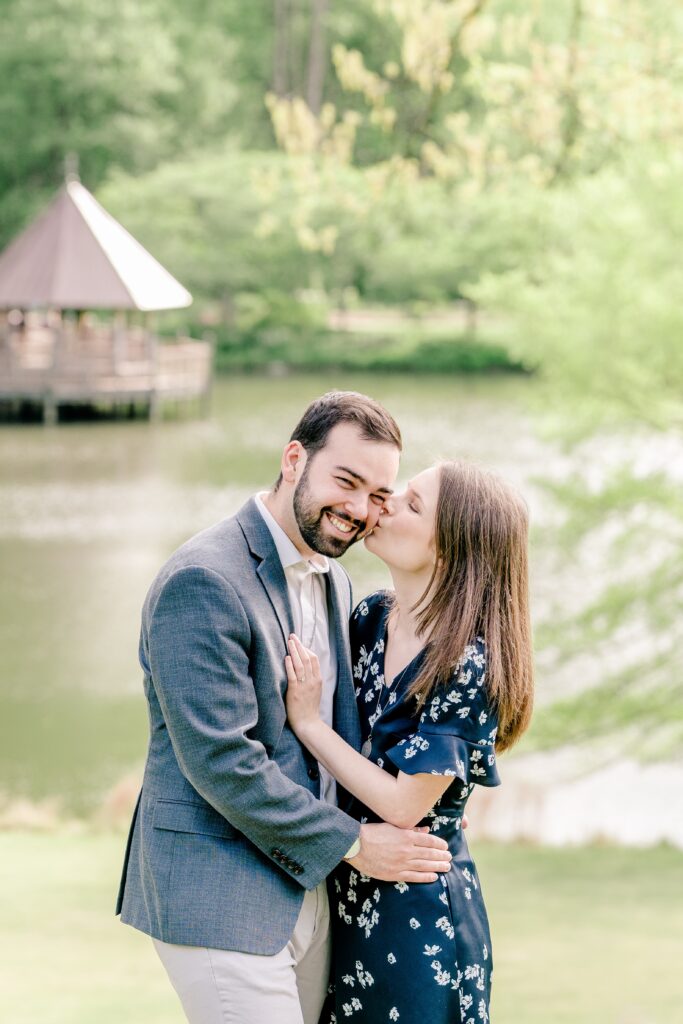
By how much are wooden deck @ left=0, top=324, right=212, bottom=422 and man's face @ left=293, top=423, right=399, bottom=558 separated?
82.1ft

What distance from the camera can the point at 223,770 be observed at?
7.62ft

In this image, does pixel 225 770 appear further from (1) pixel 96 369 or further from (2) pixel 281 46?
(2) pixel 281 46

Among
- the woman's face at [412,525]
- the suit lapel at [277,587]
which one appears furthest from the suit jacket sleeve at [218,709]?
the woman's face at [412,525]

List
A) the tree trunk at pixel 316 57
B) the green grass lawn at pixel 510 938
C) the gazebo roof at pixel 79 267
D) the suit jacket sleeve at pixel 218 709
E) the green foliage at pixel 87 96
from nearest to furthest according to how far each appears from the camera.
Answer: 1. the suit jacket sleeve at pixel 218 709
2. the green grass lawn at pixel 510 938
3. the gazebo roof at pixel 79 267
4. the green foliage at pixel 87 96
5. the tree trunk at pixel 316 57

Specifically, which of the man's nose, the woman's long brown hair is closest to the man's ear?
the man's nose

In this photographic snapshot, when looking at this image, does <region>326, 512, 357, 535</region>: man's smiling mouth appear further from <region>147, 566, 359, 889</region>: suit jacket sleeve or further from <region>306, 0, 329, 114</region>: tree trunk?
<region>306, 0, 329, 114</region>: tree trunk

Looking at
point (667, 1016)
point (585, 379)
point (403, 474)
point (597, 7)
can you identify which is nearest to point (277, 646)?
point (667, 1016)

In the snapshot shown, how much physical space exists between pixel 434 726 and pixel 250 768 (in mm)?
346

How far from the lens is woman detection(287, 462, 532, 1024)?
249 cm

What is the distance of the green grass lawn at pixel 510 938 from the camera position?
487cm

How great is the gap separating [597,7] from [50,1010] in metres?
4.15

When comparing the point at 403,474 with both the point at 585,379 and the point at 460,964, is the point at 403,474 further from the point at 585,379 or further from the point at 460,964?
the point at 460,964

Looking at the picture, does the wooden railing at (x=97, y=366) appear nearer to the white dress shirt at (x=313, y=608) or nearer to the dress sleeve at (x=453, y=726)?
the white dress shirt at (x=313, y=608)

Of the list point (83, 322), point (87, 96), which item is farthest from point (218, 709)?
point (87, 96)
